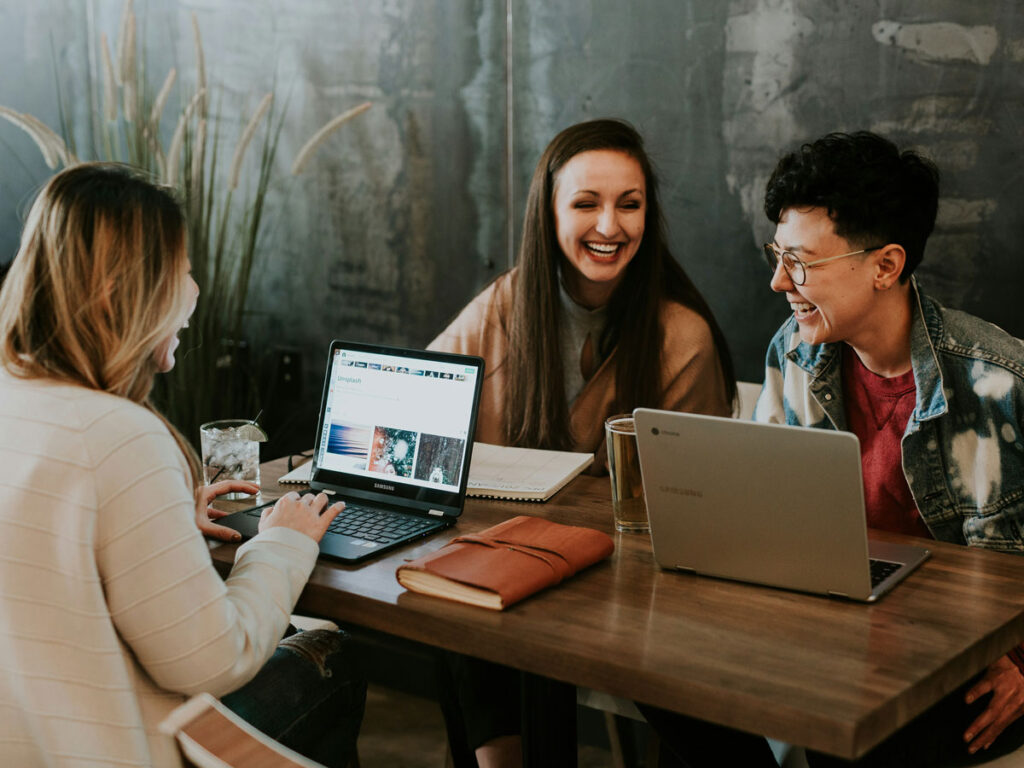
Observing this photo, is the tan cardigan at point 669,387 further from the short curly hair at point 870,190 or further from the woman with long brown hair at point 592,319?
the short curly hair at point 870,190

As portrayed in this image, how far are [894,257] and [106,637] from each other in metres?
1.30

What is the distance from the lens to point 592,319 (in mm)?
2400

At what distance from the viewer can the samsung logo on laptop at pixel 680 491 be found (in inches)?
55.8

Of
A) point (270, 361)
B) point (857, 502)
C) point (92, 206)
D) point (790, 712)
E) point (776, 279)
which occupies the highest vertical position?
point (92, 206)

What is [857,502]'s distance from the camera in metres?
1.31

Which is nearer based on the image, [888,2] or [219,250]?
[888,2]

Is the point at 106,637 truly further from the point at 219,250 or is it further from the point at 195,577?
the point at 219,250

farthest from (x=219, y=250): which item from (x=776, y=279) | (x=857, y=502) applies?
(x=857, y=502)

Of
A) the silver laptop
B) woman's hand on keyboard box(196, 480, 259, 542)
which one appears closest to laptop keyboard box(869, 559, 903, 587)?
the silver laptop

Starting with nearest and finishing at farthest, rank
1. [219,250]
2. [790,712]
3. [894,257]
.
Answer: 1. [790,712]
2. [894,257]
3. [219,250]

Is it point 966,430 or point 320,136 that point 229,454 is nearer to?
point 966,430

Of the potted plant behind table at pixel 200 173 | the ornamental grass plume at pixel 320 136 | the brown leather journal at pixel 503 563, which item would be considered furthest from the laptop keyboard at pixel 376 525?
the ornamental grass plume at pixel 320 136

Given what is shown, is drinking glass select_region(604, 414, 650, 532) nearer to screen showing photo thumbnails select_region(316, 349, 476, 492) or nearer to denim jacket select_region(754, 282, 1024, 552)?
screen showing photo thumbnails select_region(316, 349, 476, 492)

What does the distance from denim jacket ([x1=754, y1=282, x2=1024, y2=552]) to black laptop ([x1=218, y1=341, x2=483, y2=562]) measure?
695mm
